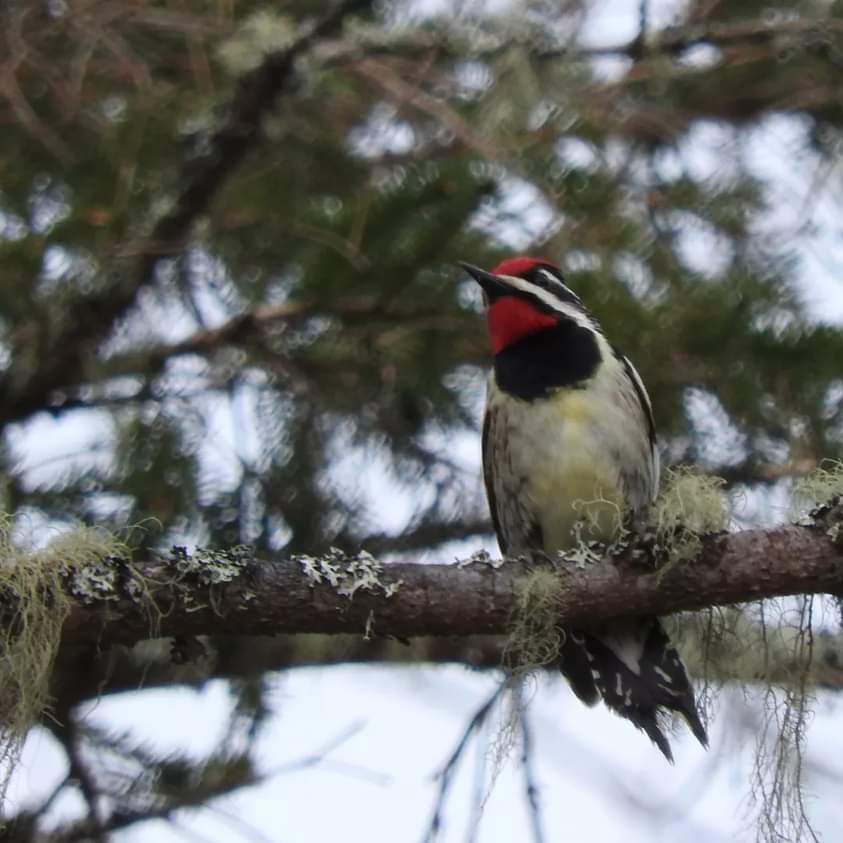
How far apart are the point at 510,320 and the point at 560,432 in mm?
297

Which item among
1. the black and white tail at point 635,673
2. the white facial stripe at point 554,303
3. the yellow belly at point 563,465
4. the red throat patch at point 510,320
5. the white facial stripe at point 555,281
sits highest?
the white facial stripe at point 555,281

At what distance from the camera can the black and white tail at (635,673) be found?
294 cm

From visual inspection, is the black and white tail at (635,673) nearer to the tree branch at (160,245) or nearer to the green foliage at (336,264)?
the green foliage at (336,264)

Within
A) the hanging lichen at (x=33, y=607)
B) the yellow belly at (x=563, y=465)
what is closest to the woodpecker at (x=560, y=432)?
the yellow belly at (x=563, y=465)

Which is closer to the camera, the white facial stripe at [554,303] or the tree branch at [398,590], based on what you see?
the tree branch at [398,590]

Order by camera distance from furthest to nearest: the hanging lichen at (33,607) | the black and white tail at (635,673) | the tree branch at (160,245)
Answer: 1. the tree branch at (160,245)
2. the black and white tail at (635,673)
3. the hanging lichen at (33,607)

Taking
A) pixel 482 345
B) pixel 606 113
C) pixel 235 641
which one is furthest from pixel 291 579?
pixel 606 113

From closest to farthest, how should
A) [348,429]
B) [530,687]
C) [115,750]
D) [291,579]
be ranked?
[291,579] → [530,687] → [115,750] → [348,429]

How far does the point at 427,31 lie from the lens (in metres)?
3.63

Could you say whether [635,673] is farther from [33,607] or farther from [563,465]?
[33,607]

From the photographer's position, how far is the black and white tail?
2.94 m

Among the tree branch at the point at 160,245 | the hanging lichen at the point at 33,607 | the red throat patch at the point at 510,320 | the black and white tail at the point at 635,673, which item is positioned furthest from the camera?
the red throat patch at the point at 510,320

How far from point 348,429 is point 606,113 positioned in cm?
119

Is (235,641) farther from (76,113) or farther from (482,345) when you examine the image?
(76,113)
